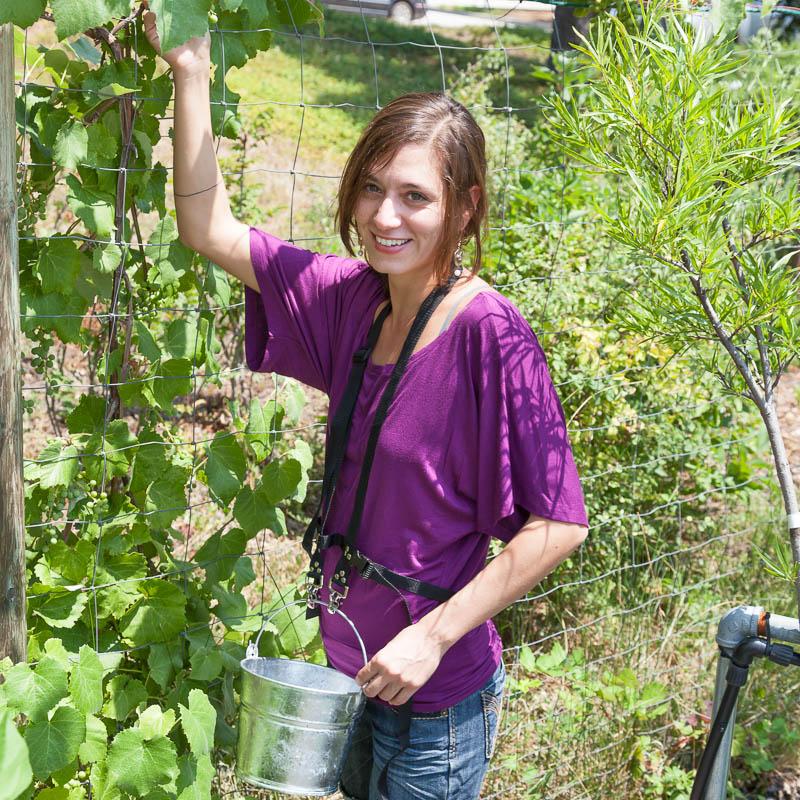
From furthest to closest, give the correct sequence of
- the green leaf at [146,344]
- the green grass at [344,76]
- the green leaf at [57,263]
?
the green grass at [344,76], the green leaf at [146,344], the green leaf at [57,263]

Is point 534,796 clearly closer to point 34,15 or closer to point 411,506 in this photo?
point 411,506

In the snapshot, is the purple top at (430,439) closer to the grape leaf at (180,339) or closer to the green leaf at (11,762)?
the grape leaf at (180,339)

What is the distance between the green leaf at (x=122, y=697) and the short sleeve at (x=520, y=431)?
2.71 ft

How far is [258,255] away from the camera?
69.5 inches

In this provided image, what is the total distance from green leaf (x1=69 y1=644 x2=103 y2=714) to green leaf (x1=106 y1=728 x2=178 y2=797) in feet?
0.26

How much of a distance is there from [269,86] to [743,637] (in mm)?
7876

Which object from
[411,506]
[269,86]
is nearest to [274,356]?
[411,506]

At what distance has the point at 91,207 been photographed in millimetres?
1771

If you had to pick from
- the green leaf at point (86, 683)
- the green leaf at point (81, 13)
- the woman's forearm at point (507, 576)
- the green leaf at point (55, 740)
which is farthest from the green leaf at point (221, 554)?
the green leaf at point (81, 13)

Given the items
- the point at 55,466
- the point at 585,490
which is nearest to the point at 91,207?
the point at 55,466

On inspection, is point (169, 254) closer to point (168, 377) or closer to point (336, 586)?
point (168, 377)

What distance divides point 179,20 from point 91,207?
17.4 inches

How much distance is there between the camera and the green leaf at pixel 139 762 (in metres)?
1.69

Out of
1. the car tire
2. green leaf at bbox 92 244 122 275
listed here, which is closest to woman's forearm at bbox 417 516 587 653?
green leaf at bbox 92 244 122 275
